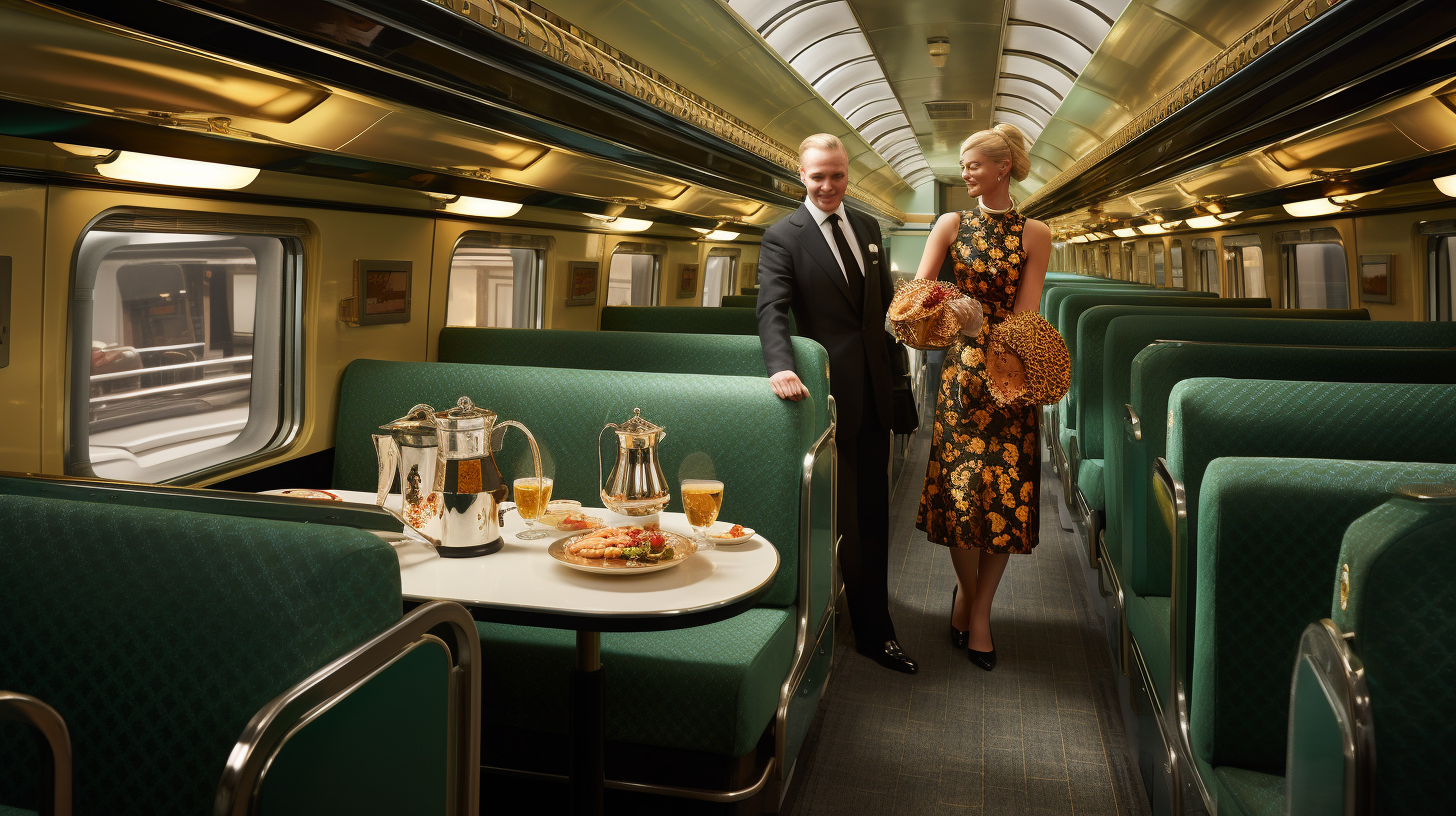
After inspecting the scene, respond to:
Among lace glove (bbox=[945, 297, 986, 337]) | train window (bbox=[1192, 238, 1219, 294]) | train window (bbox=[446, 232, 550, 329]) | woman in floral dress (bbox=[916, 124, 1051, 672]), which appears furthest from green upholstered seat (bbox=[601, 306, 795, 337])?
train window (bbox=[1192, 238, 1219, 294])

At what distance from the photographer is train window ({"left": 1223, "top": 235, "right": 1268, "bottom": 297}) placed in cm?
631

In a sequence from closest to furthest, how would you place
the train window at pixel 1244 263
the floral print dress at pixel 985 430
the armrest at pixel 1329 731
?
the armrest at pixel 1329 731 → the floral print dress at pixel 985 430 → the train window at pixel 1244 263

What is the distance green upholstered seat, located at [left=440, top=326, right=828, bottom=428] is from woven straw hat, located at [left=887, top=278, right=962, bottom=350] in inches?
24.5

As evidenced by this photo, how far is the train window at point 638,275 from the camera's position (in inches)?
268

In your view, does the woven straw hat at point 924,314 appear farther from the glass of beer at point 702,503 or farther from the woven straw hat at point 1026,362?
the glass of beer at point 702,503

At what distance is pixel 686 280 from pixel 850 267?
4.22m

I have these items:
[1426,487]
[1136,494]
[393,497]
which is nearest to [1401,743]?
[1426,487]

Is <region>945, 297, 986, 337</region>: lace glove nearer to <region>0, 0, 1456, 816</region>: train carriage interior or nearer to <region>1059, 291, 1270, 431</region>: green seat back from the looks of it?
<region>0, 0, 1456, 816</region>: train carriage interior

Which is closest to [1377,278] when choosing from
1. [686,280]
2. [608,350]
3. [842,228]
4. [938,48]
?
[842,228]

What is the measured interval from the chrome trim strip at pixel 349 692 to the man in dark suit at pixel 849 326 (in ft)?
5.83

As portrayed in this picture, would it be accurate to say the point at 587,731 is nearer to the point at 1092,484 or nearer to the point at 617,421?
the point at 617,421

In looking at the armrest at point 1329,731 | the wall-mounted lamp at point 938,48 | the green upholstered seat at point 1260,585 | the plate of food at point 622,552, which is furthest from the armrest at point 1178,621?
the wall-mounted lamp at point 938,48

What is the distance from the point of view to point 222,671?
1339 millimetres

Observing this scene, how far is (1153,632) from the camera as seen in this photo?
2.65 metres
